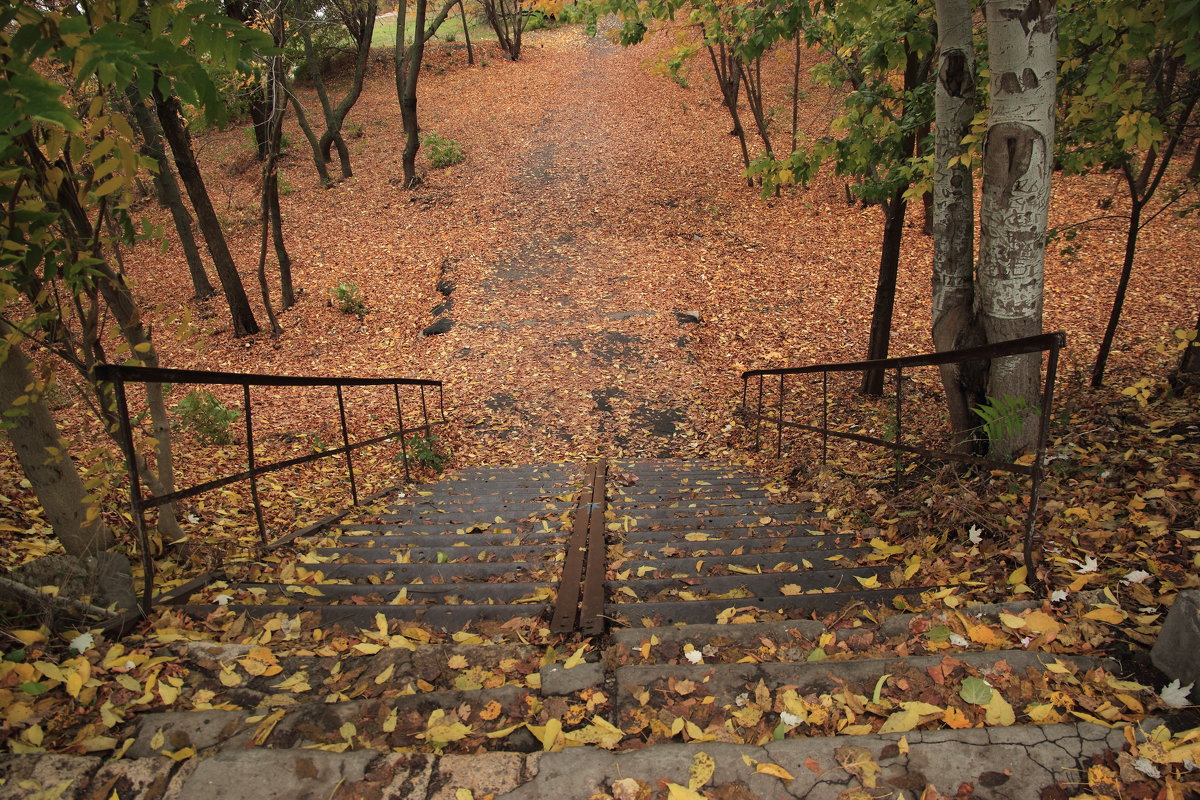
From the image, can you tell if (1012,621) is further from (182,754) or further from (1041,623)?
(182,754)

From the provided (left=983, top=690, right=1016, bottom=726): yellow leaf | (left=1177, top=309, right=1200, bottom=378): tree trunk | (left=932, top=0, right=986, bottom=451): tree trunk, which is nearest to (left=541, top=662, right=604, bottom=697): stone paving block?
(left=983, top=690, right=1016, bottom=726): yellow leaf

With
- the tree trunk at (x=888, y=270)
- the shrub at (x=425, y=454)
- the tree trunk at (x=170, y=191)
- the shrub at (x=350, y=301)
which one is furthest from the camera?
the shrub at (x=350, y=301)

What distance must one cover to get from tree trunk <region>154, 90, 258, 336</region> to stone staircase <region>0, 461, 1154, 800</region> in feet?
29.4

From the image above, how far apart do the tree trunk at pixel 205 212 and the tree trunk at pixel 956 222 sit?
378 inches

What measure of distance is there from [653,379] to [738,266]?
452 centimetres

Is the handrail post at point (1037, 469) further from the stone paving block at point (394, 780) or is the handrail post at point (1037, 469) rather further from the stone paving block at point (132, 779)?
the stone paving block at point (132, 779)

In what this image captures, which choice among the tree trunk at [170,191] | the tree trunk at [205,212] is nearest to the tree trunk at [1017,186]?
the tree trunk at [170,191]

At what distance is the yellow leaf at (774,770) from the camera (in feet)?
5.08

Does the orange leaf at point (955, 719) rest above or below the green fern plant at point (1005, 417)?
below

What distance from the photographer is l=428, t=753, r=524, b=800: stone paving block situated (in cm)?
157

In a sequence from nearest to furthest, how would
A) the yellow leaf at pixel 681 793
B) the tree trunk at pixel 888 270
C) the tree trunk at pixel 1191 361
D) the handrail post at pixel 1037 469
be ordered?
the yellow leaf at pixel 681 793 → the handrail post at pixel 1037 469 → the tree trunk at pixel 1191 361 → the tree trunk at pixel 888 270

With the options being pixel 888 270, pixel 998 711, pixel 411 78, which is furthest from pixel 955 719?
pixel 411 78

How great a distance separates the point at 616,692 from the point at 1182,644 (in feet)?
5.23

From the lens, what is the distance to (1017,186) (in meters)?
3.26
